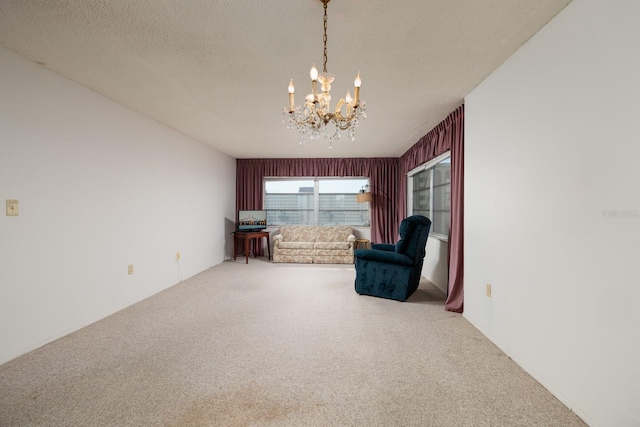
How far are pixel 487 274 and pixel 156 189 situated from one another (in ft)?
13.1

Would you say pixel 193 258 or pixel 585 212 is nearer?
pixel 585 212

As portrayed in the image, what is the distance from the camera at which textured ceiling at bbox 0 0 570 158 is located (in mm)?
1687

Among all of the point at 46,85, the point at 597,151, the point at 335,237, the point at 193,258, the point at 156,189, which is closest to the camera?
the point at 597,151

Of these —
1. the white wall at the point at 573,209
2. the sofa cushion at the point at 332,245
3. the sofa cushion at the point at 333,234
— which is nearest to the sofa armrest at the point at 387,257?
the white wall at the point at 573,209

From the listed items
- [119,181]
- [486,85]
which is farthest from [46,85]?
[486,85]

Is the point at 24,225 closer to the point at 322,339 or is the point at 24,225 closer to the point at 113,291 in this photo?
the point at 113,291

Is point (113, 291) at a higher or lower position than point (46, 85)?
lower

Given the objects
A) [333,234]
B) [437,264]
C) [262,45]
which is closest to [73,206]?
[262,45]

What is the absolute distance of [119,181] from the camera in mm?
3174

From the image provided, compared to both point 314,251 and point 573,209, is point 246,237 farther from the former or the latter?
point 573,209

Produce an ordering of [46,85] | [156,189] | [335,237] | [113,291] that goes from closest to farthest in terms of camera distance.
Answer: [46,85]
[113,291]
[156,189]
[335,237]

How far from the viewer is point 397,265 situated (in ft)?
11.6

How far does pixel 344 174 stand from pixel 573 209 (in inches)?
202

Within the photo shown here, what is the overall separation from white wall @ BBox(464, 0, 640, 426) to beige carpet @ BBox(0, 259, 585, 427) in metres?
0.28
